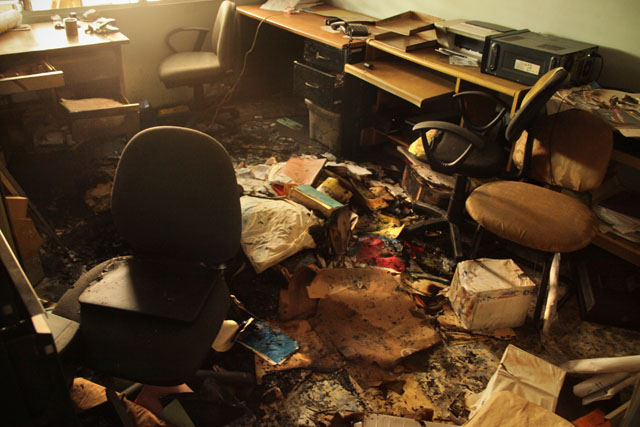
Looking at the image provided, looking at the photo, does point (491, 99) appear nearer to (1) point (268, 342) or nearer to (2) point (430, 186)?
(2) point (430, 186)

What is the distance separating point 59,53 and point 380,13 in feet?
8.04

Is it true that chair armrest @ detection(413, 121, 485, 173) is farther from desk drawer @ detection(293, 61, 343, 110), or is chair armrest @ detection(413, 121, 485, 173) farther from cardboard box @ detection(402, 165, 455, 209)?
desk drawer @ detection(293, 61, 343, 110)

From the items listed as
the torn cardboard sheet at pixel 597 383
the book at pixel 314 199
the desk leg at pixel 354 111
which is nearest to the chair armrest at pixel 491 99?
the book at pixel 314 199

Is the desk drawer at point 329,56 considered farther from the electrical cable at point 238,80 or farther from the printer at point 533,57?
the printer at point 533,57

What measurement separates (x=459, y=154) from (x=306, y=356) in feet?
4.33

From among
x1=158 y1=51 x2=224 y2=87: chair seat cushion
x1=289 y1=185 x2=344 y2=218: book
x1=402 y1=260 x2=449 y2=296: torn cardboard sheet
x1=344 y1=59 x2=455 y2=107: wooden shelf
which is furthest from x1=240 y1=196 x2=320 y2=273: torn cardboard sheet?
x1=158 y1=51 x2=224 y2=87: chair seat cushion

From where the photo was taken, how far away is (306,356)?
2168 mm

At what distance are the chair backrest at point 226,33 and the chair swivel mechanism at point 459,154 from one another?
6.14 feet

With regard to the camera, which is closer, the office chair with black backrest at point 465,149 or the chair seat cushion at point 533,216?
the chair seat cushion at point 533,216

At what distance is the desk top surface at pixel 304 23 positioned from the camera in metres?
3.45

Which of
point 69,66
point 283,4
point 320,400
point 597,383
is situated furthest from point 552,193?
point 69,66

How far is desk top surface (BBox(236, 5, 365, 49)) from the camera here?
11.3 ft

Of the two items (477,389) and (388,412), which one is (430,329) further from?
(388,412)

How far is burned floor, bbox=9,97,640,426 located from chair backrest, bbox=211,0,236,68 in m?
0.95
